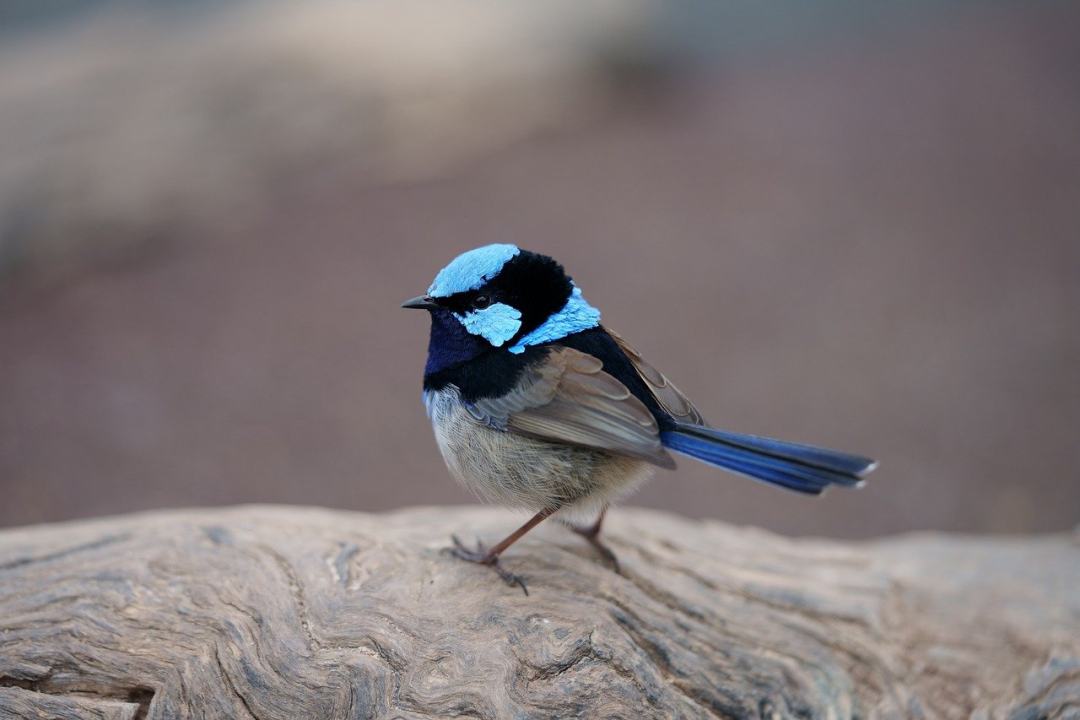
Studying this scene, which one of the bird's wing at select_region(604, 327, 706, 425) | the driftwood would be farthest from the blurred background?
the bird's wing at select_region(604, 327, 706, 425)

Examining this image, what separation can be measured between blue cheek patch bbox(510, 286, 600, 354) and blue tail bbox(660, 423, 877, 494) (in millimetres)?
672

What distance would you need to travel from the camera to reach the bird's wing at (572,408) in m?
3.43

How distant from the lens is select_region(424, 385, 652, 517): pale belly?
3.57 metres

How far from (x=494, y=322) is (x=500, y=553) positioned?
0.86 m

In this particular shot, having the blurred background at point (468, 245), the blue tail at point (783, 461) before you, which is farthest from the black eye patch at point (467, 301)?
the blurred background at point (468, 245)

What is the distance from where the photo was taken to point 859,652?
3883 mm

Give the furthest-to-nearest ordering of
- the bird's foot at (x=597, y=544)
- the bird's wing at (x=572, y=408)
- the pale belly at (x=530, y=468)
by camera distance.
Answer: the bird's foot at (x=597, y=544), the pale belly at (x=530, y=468), the bird's wing at (x=572, y=408)

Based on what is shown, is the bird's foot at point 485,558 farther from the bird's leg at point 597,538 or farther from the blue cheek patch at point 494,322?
the blue cheek patch at point 494,322

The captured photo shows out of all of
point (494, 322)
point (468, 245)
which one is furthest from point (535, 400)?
point (468, 245)

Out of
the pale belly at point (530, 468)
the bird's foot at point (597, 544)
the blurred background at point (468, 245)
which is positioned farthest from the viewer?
the blurred background at point (468, 245)

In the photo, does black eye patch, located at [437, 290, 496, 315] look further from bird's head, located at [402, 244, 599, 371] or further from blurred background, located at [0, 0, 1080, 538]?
blurred background, located at [0, 0, 1080, 538]

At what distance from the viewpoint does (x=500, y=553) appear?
378cm

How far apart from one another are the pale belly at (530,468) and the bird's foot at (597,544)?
33 centimetres

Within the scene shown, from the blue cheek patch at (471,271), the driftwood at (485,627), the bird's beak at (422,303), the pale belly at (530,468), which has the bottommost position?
the driftwood at (485,627)
